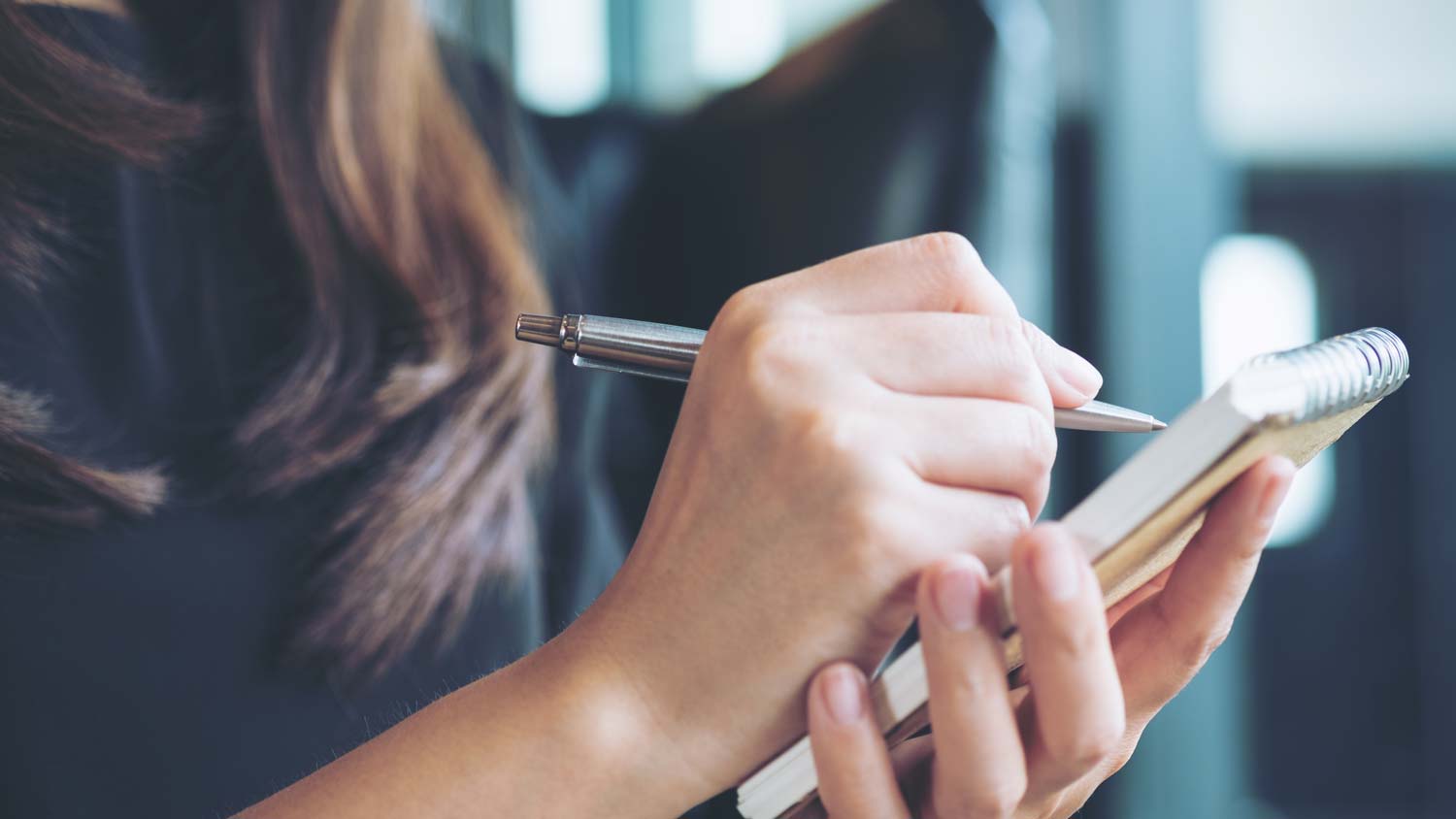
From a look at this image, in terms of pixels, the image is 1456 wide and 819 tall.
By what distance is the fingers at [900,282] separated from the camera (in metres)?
0.28

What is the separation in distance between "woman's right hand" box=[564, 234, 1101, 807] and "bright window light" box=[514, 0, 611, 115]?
870 millimetres

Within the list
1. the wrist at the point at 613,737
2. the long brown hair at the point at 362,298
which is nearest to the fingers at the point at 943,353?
the wrist at the point at 613,737

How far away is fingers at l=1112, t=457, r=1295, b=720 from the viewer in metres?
0.25

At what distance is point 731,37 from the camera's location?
1.12m

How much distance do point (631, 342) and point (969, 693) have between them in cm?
14

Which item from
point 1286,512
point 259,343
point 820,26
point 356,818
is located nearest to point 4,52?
point 259,343

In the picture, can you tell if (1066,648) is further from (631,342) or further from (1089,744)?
(631,342)

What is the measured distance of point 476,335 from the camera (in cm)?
61

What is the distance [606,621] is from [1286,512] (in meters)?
0.96

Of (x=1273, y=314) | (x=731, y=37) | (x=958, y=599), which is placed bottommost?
(x=1273, y=314)

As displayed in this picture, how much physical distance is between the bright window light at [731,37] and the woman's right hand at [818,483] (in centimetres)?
87

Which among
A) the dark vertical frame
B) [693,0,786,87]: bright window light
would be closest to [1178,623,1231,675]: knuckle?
the dark vertical frame

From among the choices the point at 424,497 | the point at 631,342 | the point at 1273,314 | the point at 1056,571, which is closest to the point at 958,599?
the point at 1056,571

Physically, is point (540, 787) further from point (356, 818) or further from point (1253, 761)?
point (1253, 761)
